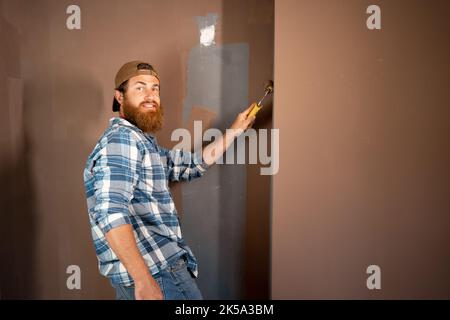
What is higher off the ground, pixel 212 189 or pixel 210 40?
pixel 210 40

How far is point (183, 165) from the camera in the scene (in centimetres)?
148

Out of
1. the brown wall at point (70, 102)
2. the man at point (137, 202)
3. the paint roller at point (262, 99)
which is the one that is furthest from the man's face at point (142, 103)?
the paint roller at point (262, 99)

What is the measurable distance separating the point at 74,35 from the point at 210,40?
577 mm

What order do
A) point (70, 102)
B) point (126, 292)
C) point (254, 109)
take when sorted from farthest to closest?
point (70, 102), point (254, 109), point (126, 292)

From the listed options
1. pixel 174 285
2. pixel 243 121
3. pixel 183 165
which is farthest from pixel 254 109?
pixel 174 285

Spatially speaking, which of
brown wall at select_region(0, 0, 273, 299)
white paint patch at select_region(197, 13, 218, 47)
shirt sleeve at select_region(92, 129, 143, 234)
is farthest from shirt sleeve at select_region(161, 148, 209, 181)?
white paint patch at select_region(197, 13, 218, 47)

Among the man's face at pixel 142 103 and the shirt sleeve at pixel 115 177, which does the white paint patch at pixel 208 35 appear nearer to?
the man's face at pixel 142 103

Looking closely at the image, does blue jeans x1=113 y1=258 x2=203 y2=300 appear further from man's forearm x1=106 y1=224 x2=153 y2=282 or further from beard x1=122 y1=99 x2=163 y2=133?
beard x1=122 y1=99 x2=163 y2=133

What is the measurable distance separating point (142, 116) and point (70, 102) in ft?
1.66

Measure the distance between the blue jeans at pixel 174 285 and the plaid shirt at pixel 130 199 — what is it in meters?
0.03

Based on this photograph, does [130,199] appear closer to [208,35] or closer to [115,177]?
[115,177]

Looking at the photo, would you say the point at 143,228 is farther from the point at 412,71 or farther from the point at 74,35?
the point at 412,71

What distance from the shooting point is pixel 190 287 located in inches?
47.9
